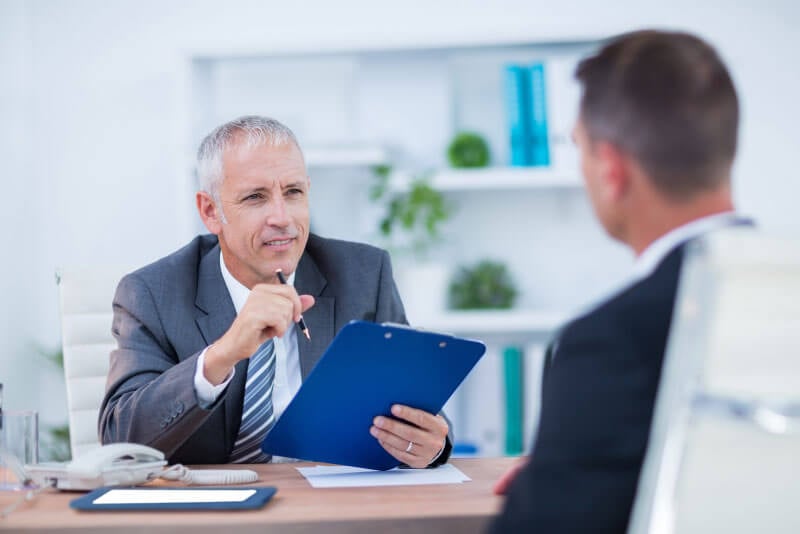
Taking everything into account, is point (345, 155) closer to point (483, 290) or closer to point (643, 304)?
point (483, 290)

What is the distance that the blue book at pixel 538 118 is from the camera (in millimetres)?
3113

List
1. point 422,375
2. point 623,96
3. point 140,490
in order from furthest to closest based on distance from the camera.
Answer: point 422,375 → point 140,490 → point 623,96

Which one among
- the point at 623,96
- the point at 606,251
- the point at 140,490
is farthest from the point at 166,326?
the point at 606,251

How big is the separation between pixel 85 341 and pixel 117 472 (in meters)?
0.89

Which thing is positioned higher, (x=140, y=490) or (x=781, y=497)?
(x=781, y=497)

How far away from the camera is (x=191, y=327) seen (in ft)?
6.57

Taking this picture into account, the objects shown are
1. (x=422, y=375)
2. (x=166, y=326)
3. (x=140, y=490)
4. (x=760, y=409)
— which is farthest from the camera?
(x=166, y=326)

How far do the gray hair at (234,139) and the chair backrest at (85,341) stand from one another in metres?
0.48

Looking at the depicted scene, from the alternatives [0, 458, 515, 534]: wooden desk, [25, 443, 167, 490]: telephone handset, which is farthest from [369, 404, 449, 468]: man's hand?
[25, 443, 167, 490]: telephone handset

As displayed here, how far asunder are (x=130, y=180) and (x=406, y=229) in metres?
1.13

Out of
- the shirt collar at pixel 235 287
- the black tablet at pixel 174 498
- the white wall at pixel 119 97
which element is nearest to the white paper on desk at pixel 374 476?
the black tablet at pixel 174 498

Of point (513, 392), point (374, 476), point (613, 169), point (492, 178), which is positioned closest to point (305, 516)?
point (374, 476)

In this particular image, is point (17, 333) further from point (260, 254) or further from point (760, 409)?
point (760, 409)

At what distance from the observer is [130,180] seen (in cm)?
353
